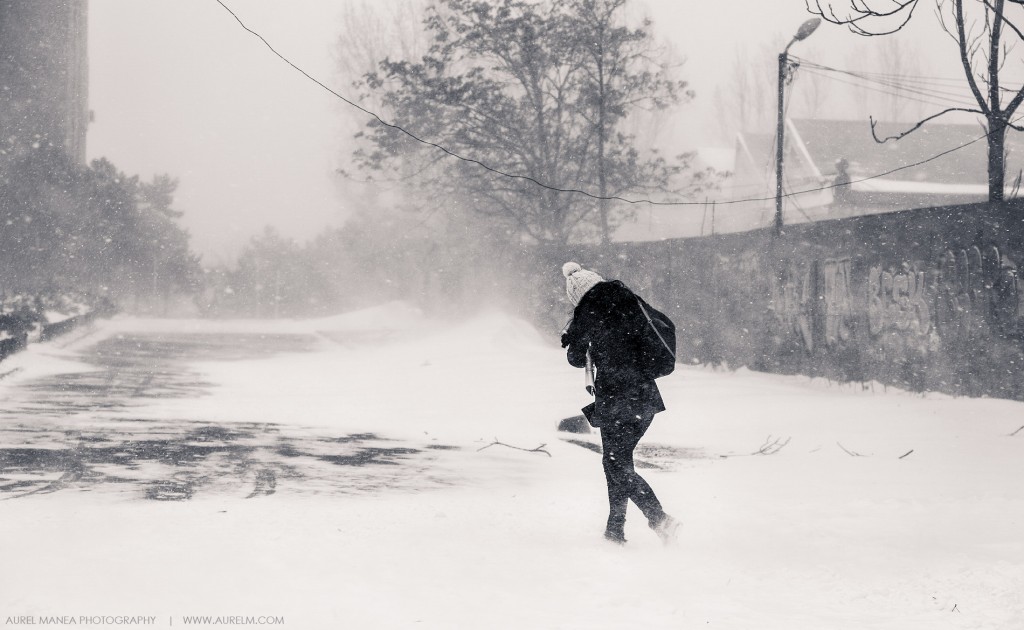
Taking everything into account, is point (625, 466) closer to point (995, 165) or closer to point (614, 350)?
point (614, 350)

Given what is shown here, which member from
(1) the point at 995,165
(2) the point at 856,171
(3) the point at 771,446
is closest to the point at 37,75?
(2) the point at 856,171

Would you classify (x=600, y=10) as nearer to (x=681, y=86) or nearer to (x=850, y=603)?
(x=681, y=86)

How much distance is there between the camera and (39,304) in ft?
111

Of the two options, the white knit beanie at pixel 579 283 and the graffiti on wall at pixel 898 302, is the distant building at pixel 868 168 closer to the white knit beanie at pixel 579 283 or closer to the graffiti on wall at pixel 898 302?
the graffiti on wall at pixel 898 302

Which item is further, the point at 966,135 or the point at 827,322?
the point at 966,135

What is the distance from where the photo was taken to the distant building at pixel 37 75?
4094cm

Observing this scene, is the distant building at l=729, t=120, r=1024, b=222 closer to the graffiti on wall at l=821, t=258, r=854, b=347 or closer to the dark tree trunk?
the graffiti on wall at l=821, t=258, r=854, b=347

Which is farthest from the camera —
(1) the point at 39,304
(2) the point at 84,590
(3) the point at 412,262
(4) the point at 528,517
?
(3) the point at 412,262

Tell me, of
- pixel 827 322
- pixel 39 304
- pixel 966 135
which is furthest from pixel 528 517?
pixel 966 135

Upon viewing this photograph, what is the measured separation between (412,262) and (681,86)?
68.8 feet

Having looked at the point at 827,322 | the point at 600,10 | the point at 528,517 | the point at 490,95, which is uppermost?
the point at 600,10

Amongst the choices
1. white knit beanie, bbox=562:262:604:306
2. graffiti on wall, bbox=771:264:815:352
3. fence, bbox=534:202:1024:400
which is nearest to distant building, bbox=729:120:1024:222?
fence, bbox=534:202:1024:400

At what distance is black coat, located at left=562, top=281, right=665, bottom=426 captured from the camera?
593 cm

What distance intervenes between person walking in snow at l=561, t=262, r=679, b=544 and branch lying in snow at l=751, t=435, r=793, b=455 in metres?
4.50
